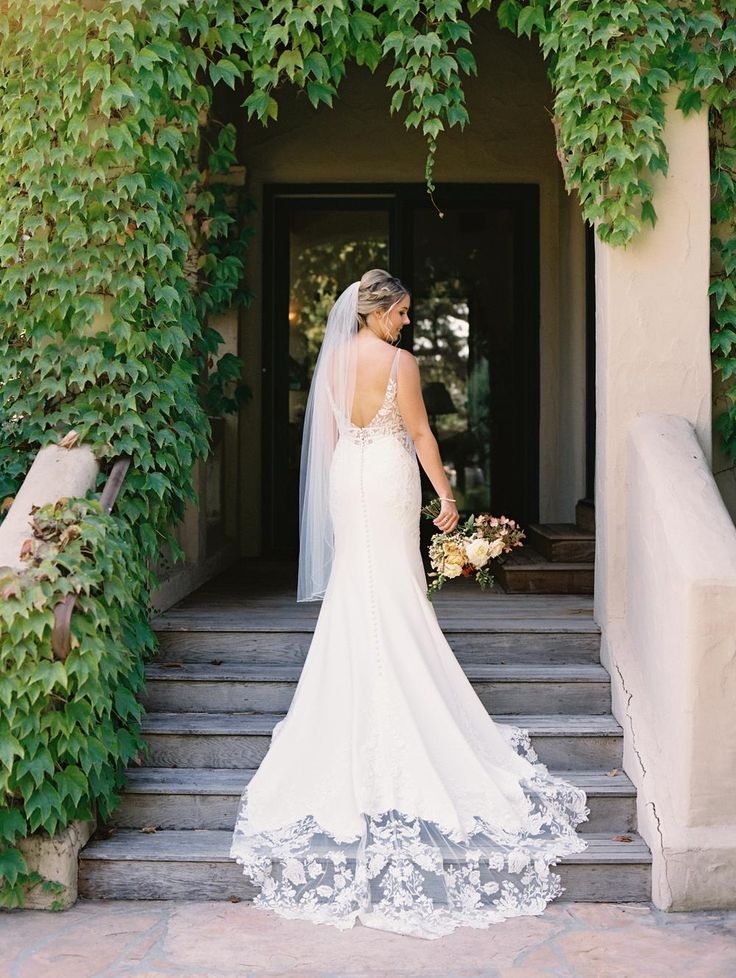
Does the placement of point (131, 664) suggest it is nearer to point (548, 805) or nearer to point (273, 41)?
point (548, 805)

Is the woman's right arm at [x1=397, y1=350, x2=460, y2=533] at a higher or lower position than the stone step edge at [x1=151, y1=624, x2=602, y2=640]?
higher

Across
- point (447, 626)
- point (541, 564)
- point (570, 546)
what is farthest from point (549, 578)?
point (447, 626)

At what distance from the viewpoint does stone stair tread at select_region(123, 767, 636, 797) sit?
4.45 metres

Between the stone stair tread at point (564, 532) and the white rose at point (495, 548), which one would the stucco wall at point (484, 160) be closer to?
the stone stair tread at point (564, 532)

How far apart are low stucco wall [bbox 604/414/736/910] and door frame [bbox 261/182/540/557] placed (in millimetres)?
3760

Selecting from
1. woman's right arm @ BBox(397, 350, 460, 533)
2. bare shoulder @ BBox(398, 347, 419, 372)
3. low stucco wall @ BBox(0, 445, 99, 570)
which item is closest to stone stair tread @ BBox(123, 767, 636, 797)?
low stucco wall @ BBox(0, 445, 99, 570)

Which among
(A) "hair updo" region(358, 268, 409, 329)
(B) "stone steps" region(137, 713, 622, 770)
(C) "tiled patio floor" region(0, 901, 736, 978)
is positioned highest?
(A) "hair updo" region(358, 268, 409, 329)

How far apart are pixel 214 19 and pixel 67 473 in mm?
2370

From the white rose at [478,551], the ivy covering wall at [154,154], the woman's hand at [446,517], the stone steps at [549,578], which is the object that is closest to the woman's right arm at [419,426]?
the woman's hand at [446,517]

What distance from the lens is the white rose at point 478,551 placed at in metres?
4.64

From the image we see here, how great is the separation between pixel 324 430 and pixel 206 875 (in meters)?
1.98

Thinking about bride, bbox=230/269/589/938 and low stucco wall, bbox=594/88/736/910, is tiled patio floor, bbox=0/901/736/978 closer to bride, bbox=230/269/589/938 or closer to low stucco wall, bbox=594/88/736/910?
bride, bbox=230/269/589/938

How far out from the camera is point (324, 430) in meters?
4.87

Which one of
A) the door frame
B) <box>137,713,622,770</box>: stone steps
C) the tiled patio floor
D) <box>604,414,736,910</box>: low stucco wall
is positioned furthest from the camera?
the door frame
